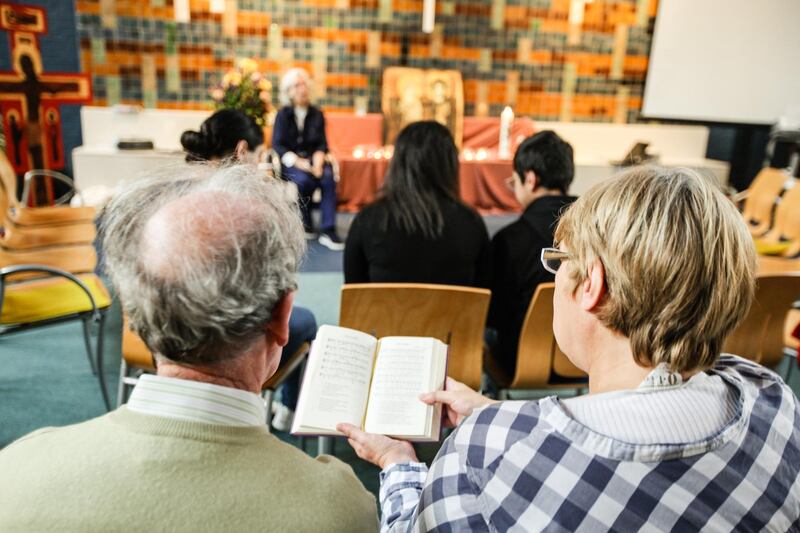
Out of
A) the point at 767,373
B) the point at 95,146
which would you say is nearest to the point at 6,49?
the point at 95,146

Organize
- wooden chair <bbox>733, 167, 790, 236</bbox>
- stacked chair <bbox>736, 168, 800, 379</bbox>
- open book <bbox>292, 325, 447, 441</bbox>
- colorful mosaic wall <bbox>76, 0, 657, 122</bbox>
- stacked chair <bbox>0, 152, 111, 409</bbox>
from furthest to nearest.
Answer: colorful mosaic wall <bbox>76, 0, 657, 122</bbox> < wooden chair <bbox>733, 167, 790, 236</bbox> < stacked chair <bbox>0, 152, 111, 409</bbox> < stacked chair <bbox>736, 168, 800, 379</bbox> < open book <bbox>292, 325, 447, 441</bbox>

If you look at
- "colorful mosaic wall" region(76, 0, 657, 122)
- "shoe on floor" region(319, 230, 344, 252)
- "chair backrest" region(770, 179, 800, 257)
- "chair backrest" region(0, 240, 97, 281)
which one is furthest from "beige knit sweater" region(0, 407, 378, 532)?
"colorful mosaic wall" region(76, 0, 657, 122)

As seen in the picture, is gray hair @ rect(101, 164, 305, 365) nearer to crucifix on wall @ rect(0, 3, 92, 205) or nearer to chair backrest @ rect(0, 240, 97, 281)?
chair backrest @ rect(0, 240, 97, 281)

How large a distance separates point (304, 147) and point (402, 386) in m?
4.27

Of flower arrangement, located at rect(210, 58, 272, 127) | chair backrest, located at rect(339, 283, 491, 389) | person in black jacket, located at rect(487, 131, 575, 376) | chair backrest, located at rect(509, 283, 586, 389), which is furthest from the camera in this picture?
flower arrangement, located at rect(210, 58, 272, 127)

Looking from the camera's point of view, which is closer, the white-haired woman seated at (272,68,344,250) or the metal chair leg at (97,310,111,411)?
the metal chair leg at (97,310,111,411)

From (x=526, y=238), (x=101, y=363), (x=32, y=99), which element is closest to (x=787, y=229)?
(x=526, y=238)

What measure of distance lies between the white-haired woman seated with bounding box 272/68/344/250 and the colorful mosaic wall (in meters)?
1.33

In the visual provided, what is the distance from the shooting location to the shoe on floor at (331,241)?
4.98m

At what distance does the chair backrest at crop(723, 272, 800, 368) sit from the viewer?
1.94 metres

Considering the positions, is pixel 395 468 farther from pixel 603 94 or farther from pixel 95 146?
pixel 603 94

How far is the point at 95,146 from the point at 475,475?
598cm

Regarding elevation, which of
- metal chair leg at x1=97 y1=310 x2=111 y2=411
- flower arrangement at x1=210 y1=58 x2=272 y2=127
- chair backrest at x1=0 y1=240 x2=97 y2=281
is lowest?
metal chair leg at x1=97 y1=310 x2=111 y2=411

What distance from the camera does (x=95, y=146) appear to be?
19.2 feet
